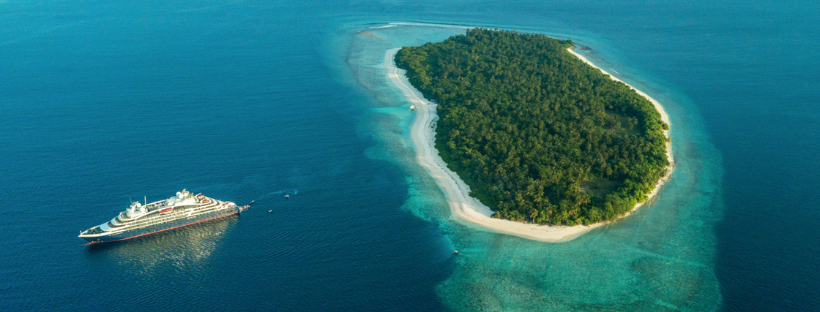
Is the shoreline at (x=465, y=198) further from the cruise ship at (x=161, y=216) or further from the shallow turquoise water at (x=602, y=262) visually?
the cruise ship at (x=161, y=216)

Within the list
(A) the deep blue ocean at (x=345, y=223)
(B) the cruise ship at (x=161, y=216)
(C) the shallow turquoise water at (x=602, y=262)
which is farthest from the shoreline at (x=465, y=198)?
(B) the cruise ship at (x=161, y=216)

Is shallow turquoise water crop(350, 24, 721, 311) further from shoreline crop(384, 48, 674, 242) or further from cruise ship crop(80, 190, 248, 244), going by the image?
cruise ship crop(80, 190, 248, 244)

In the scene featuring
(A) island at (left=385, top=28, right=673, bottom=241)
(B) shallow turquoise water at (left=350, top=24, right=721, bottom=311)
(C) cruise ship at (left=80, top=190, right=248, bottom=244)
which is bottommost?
(B) shallow turquoise water at (left=350, top=24, right=721, bottom=311)

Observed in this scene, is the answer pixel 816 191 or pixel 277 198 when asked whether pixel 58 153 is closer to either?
pixel 277 198

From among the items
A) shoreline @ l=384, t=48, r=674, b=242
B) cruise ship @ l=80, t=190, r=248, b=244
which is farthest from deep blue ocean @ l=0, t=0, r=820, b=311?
shoreline @ l=384, t=48, r=674, b=242

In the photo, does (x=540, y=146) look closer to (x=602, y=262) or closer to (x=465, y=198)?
(x=465, y=198)

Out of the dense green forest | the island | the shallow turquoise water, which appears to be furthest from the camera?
the dense green forest

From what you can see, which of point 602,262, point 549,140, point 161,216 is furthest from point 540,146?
point 161,216
